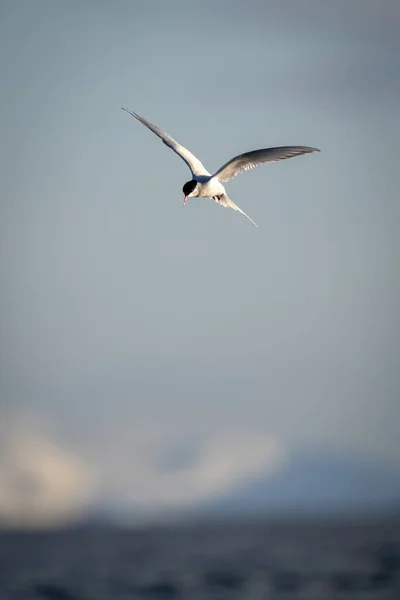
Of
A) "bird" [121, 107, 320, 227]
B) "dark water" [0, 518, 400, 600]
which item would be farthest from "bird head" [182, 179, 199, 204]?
"dark water" [0, 518, 400, 600]

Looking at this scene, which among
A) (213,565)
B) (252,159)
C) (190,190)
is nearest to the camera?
(190,190)

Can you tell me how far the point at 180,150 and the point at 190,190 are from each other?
8.53ft

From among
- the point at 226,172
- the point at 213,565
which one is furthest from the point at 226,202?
the point at 213,565

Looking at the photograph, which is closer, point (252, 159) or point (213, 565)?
point (252, 159)

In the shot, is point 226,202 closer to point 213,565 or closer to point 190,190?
point 190,190

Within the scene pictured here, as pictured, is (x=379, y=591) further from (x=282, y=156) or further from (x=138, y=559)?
(x=282, y=156)

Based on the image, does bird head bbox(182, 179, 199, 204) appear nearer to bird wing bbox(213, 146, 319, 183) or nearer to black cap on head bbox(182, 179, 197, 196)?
black cap on head bbox(182, 179, 197, 196)

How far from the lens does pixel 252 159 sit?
27.4 meters

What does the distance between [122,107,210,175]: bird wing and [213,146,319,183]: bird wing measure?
30.5 inches

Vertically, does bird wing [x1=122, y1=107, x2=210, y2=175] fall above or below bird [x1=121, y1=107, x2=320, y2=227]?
above

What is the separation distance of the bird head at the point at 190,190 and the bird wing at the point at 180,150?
1353 millimetres

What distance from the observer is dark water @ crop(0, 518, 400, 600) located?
5619 centimetres

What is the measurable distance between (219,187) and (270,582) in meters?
35.8

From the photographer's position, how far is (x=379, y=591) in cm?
5581
